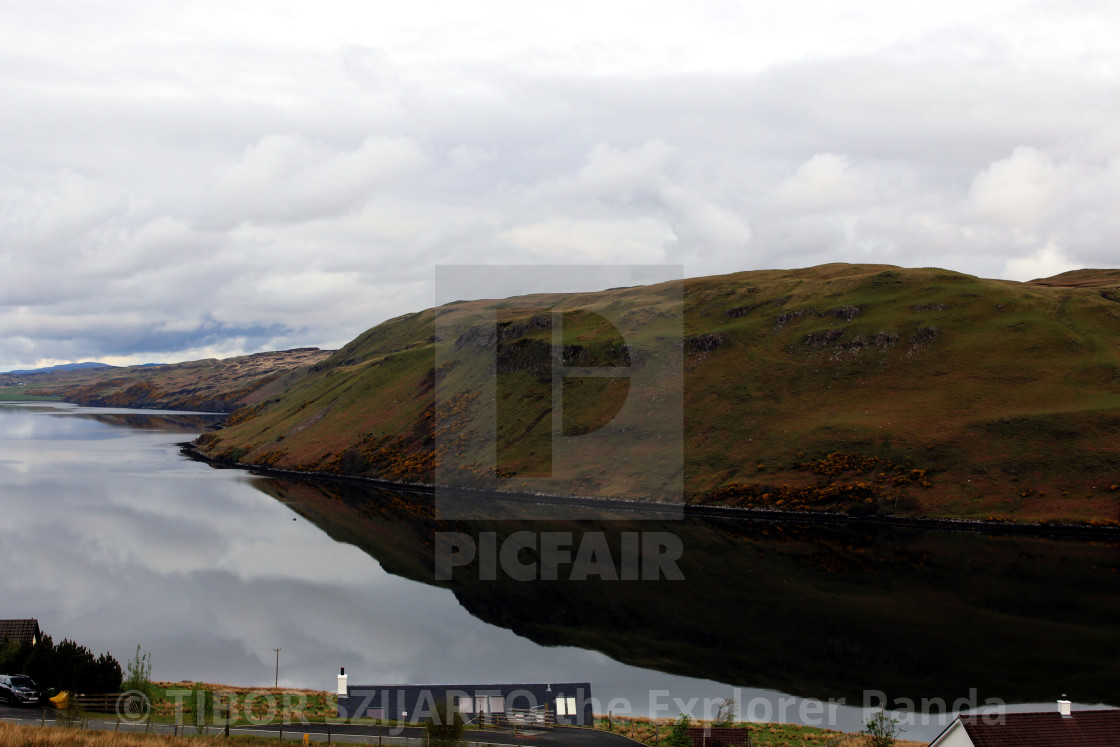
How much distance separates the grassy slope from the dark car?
92.9m

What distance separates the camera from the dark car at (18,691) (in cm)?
3753

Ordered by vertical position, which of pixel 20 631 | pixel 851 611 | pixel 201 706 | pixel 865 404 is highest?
pixel 865 404

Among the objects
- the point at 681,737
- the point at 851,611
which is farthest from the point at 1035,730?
the point at 851,611

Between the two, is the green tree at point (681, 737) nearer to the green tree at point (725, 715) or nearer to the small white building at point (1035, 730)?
the green tree at point (725, 715)

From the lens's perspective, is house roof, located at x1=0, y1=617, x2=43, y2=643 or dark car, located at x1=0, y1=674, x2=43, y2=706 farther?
house roof, located at x1=0, y1=617, x2=43, y2=643

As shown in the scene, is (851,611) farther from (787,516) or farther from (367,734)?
(787,516)

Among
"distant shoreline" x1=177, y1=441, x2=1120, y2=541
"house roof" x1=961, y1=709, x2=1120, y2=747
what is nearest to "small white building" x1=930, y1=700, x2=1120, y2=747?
"house roof" x1=961, y1=709, x2=1120, y2=747

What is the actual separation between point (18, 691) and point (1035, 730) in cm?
4466

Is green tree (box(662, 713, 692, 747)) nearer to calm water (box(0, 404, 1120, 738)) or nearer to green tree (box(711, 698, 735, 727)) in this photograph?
green tree (box(711, 698, 735, 727))

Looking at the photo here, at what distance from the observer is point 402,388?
199125 mm

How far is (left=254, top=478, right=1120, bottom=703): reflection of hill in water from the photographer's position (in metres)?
50.9

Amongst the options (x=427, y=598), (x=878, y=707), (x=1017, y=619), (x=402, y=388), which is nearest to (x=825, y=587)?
(x=1017, y=619)

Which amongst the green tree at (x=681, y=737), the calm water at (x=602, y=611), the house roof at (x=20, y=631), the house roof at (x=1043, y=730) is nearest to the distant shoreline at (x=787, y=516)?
the calm water at (x=602, y=611)

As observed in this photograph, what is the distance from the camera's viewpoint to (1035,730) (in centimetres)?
2848
